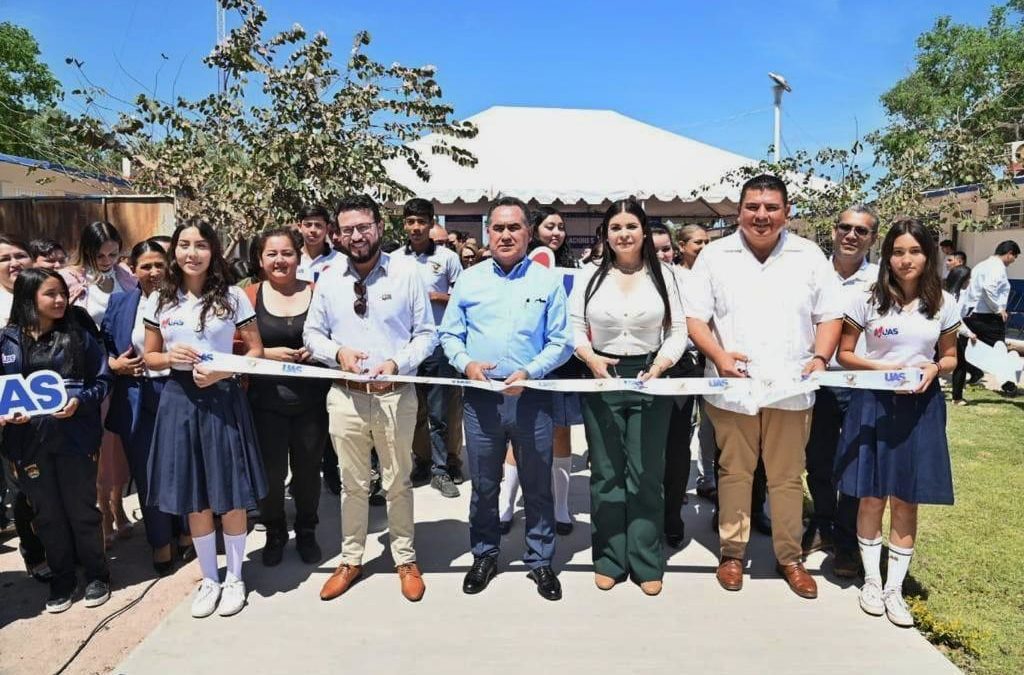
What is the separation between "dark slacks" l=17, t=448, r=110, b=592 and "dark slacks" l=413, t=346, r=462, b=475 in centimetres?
222

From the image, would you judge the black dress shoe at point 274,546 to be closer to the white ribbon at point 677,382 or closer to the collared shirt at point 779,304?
the white ribbon at point 677,382

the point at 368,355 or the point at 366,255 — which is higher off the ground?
the point at 366,255

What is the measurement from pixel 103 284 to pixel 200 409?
1.39 meters

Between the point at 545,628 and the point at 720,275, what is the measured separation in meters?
1.94

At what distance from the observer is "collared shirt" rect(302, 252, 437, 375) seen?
3.46 meters

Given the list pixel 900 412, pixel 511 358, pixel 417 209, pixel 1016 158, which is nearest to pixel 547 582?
pixel 511 358

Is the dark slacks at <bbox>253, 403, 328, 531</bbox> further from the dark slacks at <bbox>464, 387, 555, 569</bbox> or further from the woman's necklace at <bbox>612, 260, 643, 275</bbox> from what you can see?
the woman's necklace at <bbox>612, 260, 643, 275</bbox>

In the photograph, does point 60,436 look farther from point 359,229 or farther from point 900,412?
point 900,412

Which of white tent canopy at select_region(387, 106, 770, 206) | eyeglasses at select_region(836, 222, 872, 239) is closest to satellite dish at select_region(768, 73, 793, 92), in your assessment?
white tent canopy at select_region(387, 106, 770, 206)

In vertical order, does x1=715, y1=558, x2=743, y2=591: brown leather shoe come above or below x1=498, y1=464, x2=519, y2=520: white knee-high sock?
below

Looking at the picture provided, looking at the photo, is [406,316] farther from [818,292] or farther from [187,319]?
[818,292]

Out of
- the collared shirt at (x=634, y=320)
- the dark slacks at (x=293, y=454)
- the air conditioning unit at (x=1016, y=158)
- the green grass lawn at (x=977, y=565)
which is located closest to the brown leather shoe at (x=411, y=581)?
the dark slacks at (x=293, y=454)

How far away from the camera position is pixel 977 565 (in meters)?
3.90

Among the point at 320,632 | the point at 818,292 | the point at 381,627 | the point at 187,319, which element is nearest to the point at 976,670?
the point at 818,292
